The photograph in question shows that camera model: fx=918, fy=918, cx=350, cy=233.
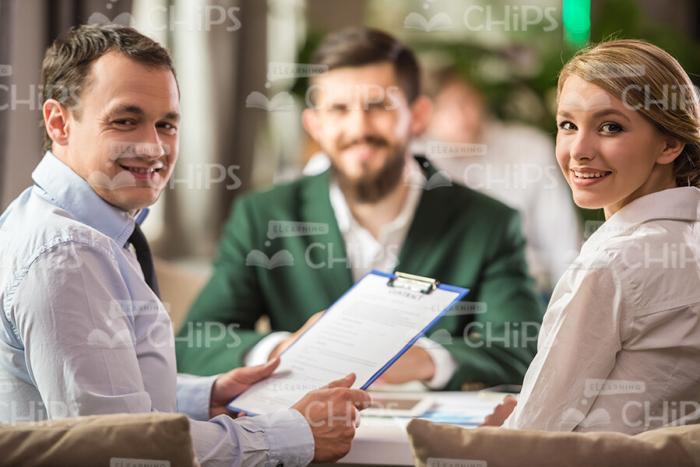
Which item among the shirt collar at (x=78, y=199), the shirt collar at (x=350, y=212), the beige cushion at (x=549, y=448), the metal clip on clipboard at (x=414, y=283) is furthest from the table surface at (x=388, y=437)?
the shirt collar at (x=350, y=212)

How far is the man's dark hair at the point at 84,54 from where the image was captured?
1842mm

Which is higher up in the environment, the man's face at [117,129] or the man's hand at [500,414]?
the man's face at [117,129]

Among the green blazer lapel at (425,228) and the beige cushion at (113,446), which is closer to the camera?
the beige cushion at (113,446)

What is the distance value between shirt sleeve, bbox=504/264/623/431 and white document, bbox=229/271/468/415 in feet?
1.12

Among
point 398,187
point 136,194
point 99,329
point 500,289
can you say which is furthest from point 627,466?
point 398,187

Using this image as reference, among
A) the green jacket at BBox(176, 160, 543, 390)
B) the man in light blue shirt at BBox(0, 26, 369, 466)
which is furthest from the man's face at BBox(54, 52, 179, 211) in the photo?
the green jacket at BBox(176, 160, 543, 390)

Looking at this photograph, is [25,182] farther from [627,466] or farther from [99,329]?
[627,466]

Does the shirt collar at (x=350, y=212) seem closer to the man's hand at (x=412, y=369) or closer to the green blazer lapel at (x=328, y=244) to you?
the green blazer lapel at (x=328, y=244)

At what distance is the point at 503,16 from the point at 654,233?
2.67 metres

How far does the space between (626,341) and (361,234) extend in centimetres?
169

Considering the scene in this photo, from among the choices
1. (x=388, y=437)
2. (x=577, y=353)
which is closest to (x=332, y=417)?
(x=388, y=437)

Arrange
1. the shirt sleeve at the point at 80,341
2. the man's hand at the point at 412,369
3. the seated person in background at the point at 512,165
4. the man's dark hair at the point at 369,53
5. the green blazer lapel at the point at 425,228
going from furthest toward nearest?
1. the seated person in background at the point at 512,165
2. the man's dark hair at the point at 369,53
3. the green blazer lapel at the point at 425,228
4. the man's hand at the point at 412,369
5. the shirt sleeve at the point at 80,341

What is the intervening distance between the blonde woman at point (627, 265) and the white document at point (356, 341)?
34 cm

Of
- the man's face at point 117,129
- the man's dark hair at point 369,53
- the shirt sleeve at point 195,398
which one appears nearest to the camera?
the man's face at point 117,129
